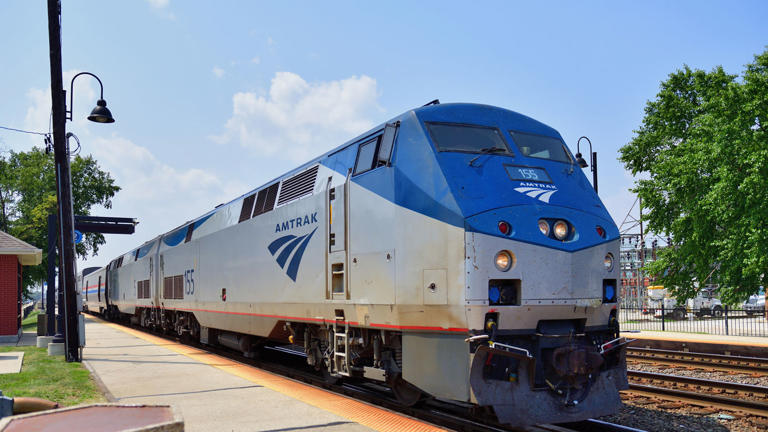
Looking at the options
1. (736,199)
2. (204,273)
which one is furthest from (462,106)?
(736,199)

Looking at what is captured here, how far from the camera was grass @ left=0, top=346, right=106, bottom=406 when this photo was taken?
349 inches

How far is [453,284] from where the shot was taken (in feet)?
21.4

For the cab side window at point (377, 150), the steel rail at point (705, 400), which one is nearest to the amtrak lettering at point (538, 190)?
the cab side window at point (377, 150)

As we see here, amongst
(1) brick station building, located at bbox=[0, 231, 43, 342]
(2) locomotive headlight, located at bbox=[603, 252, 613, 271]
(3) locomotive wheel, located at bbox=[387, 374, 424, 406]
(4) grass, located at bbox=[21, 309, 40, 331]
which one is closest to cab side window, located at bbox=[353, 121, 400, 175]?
(3) locomotive wheel, located at bbox=[387, 374, 424, 406]

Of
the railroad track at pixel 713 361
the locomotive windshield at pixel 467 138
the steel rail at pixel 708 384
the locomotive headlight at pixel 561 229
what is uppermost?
the locomotive windshield at pixel 467 138

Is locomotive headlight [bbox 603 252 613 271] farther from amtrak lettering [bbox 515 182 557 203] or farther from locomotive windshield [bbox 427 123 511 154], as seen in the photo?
Answer: locomotive windshield [bbox 427 123 511 154]

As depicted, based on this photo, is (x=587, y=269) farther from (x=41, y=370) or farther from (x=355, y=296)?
(x=41, y=370)

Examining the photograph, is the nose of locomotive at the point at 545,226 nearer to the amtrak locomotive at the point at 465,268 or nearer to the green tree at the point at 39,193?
the amtrak locomotive at the point at 465,268

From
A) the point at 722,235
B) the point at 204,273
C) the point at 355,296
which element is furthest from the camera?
the point at 722,235

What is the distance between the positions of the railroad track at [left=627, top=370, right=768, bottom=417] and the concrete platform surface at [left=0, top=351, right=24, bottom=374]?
11.5 meters

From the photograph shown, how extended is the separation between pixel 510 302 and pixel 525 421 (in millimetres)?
1224

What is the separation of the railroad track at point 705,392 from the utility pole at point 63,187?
37.5 ft

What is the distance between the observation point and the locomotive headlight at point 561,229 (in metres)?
6.89

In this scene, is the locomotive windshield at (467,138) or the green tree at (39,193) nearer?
the locomotive windshield at (467,138)
